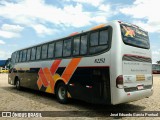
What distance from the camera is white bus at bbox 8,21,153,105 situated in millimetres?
→ 8094

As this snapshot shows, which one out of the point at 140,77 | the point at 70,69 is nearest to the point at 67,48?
the point at 70,69

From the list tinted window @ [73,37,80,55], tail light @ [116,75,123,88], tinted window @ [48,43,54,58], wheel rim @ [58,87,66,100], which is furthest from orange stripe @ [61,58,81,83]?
tail light @ [116,75,123,88]

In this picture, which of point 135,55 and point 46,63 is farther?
point 46,63

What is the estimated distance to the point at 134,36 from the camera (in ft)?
30.0

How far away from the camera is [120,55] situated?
26.5 feet

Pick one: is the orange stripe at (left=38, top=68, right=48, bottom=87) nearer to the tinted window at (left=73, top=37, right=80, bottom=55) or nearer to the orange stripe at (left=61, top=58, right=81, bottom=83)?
the orange stripe at (left=61, top=58, right=81, bottom=83)

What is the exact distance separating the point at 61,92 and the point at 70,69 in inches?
56.3

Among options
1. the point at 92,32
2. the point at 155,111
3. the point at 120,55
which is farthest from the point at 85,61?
the point at 155,111

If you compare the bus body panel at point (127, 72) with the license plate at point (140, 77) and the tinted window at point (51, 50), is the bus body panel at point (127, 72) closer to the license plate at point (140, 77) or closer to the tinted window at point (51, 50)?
the license plate at point (140, 77)

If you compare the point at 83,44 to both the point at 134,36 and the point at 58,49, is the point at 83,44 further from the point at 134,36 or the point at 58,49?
the point at 58,49

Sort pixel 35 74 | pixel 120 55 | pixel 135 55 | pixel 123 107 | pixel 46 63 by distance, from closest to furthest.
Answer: pixel 120 55, pixel 135 55, pixel 123 107, pixel 46 63, pixel 35 74

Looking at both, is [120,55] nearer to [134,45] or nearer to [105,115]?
[134,45]

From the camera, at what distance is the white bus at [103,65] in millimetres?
8094

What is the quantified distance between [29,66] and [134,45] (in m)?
7.85
